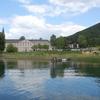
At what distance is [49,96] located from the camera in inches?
1534

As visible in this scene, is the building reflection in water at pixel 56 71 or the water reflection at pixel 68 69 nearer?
the building reflection in water at pixel 56 71

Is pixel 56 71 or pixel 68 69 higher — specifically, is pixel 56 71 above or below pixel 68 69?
above

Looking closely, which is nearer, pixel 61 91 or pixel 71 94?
pixel 71 94

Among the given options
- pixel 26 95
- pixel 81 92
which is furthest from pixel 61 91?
pixel 26 95

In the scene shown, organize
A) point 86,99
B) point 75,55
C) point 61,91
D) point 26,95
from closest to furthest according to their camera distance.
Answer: point 86,99
point 26,95
point 61,91
point 75,55

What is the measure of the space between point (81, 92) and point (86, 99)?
5.44m

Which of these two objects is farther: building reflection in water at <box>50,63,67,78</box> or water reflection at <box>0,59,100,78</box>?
water reflection at <box>0,59,100,78</box>

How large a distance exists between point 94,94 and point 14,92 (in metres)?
9.72

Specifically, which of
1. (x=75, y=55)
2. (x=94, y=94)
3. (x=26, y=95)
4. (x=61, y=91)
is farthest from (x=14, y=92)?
(x=75, y=55)

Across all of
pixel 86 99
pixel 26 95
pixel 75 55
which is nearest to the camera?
pixel 86 99

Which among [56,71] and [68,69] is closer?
[56,71]

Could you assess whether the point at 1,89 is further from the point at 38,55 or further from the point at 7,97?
the point at 38,55

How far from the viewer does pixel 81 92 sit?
42188 millimetres

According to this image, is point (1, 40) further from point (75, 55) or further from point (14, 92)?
point (14, 92)
